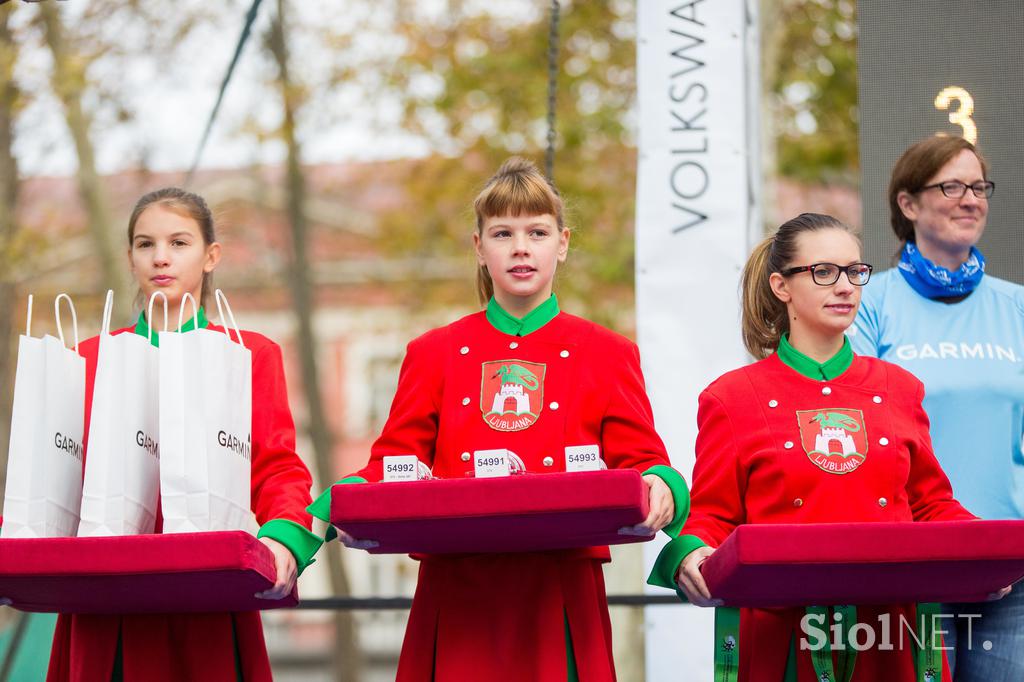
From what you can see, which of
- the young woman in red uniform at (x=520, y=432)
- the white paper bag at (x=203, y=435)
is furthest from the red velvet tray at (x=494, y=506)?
the white paper bag at (x=203, y=435)

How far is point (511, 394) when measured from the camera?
146 inches

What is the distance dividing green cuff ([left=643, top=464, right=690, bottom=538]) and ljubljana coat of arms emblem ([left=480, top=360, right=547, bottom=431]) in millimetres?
344

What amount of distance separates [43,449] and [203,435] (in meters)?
0.43

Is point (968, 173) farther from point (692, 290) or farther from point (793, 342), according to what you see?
point (692, 290)

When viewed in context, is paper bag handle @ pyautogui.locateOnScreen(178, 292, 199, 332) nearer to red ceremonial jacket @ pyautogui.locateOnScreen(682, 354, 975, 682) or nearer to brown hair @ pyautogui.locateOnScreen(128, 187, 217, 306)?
brown hair @ pyautogui.locateOnScreen(128, 187, 217, 306)

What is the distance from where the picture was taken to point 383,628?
76.0ft

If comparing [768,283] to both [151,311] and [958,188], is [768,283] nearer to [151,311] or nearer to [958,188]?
[958,188]

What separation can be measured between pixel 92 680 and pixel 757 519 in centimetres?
172

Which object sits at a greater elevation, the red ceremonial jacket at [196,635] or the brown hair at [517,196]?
the brown hair at [517,196]

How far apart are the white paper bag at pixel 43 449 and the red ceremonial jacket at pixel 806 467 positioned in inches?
61.0

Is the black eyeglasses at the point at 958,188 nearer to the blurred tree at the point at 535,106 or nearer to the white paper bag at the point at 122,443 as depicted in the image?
the white paper bag at the point at 122,443

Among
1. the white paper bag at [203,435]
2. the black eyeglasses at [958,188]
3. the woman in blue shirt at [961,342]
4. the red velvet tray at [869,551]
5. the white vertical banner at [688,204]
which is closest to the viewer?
the red velvet tray at [869,551]

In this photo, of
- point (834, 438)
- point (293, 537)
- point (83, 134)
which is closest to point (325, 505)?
point (293, 537)

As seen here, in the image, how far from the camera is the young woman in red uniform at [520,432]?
3582 millimetres
